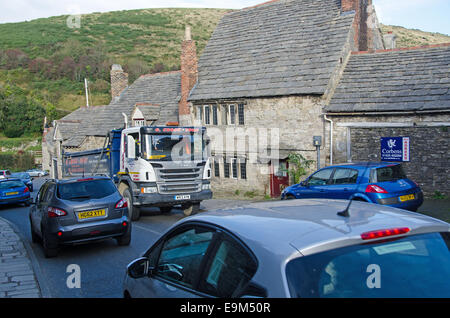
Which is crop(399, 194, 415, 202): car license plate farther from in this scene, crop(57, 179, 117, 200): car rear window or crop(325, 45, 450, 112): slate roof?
crop(57, 179, 117, 200): car rear window

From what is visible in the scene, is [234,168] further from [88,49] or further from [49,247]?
[88,49]

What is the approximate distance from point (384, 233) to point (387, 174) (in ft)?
29.0

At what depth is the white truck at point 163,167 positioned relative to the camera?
13164mm

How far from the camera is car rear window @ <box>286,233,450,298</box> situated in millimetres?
2604

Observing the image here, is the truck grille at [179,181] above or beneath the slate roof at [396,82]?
beneath

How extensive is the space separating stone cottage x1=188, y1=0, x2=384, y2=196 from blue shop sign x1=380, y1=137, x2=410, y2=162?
2.60 m

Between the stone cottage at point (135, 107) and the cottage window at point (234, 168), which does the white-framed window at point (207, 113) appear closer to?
the stone cottage at point (135, 107)

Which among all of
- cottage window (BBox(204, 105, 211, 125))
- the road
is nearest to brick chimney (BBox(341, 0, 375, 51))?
cottage window (BBox(204, 105, 211, 125))

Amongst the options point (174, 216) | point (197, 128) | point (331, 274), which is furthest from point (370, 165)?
point (331, 274)

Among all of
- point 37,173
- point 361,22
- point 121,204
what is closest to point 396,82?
point 361,22

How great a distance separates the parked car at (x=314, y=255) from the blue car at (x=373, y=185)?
7.55m

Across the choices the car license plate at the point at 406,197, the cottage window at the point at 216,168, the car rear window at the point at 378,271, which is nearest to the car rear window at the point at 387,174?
the car license plate at the point at 406,197

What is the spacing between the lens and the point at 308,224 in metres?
3.01

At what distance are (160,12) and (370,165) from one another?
445 ft
